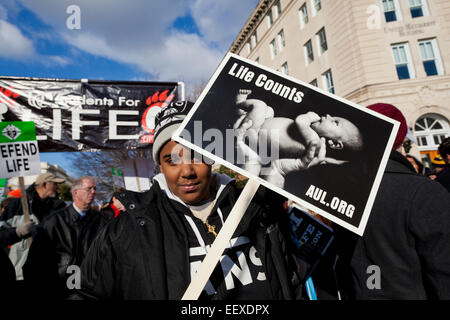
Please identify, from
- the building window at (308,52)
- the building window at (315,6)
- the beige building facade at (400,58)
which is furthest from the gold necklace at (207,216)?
the building window at (315,6)

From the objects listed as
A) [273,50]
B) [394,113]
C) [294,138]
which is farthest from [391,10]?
[294,138]

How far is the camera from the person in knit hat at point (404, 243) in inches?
51.9

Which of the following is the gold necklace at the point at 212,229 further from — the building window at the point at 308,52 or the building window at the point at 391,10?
the building window at the point at 308,52

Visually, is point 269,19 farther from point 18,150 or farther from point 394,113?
point 394,113

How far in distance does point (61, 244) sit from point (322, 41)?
19.6m

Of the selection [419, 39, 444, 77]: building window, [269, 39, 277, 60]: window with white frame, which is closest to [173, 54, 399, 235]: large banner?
[419, 39, 444, 77]: building window

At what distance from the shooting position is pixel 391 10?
1488 cm

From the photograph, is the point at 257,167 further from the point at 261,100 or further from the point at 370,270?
the point at 370,270

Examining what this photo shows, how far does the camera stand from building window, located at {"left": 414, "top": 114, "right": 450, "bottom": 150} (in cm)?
1409

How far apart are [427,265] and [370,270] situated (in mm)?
296

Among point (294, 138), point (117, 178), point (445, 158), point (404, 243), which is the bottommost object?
point (404, 243)

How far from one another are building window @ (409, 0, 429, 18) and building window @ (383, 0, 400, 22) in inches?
29.5

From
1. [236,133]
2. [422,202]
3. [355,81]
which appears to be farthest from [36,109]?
[355,81]

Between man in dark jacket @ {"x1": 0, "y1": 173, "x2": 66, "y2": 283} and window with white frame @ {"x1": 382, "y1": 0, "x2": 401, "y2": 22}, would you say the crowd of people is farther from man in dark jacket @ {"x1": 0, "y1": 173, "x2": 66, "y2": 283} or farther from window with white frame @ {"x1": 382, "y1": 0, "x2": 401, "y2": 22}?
window with white frame @ {"x1": 382, "y1": 0, "x2": 401, "y2": 22}
